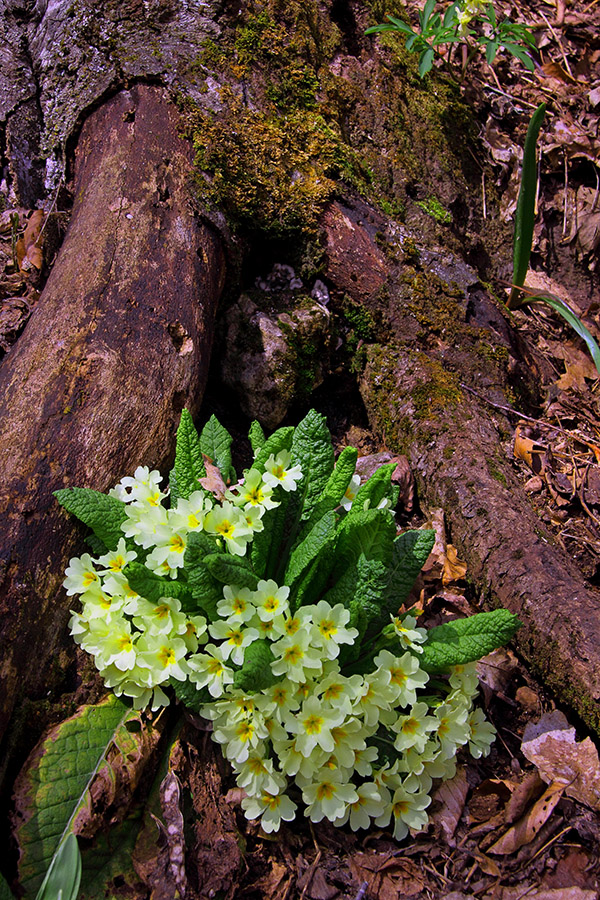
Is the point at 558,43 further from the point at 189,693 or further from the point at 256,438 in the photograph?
the point at 189,693

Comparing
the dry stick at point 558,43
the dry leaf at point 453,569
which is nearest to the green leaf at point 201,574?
the dry leaf at point 453,569

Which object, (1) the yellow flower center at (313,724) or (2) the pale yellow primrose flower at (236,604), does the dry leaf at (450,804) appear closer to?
(1) the yellow flower center at (313,724)

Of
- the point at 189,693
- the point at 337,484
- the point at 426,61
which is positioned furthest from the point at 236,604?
the point at 426,61

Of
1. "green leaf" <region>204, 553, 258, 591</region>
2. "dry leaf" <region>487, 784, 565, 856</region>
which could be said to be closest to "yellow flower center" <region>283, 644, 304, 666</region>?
"green leaf" <region>204, 553, 258, 591</region>

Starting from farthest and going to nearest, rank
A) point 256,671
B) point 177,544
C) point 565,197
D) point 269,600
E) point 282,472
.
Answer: point 565,197 < point 282,472 < point 177,544 < point 269,600 < point 256,671

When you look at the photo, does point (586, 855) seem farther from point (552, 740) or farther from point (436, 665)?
point (436, 665)

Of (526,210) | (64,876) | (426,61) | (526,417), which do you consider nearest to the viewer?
(64,876)

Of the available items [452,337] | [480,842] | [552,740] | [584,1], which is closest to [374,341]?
[452,337]

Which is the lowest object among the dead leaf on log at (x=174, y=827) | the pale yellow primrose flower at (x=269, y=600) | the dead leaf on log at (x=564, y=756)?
the dead leaf on log at (x=564, y=756)
